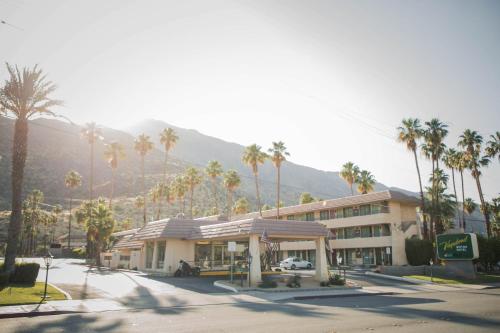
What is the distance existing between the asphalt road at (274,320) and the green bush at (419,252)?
30.4 metres

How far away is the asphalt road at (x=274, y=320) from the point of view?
11.0 meters

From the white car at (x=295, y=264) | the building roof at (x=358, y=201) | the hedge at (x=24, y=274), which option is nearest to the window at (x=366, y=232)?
the building roof at (x=358, y=201)

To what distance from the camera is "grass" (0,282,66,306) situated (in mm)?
15747

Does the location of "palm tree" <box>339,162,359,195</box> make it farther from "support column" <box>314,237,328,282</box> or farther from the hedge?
the hedge

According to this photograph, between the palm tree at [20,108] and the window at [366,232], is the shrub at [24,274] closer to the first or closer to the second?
the palm tree at [20,108]

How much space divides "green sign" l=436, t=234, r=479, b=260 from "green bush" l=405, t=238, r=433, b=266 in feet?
24.5

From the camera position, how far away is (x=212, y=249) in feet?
119

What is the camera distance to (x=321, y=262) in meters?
29.0

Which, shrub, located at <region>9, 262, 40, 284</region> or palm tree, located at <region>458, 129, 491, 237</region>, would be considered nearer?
shrub, located at <region>9, 262, 40, 284</region>

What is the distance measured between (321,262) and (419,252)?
72.6 ft

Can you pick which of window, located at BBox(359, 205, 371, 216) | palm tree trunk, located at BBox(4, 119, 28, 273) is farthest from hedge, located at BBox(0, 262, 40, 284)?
window, located at BBox(359, 205, 371, 216)

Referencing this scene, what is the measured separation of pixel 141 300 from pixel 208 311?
185 inches

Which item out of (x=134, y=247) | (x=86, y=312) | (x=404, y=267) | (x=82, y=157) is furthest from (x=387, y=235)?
(x=82, y=157)

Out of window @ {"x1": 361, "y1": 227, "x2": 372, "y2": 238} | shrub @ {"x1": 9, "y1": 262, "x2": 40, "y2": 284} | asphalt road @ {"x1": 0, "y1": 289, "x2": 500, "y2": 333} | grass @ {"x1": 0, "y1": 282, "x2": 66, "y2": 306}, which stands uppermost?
window @ {"x1": 361, "y1": 227, "x2": 372, "y2": 238}
